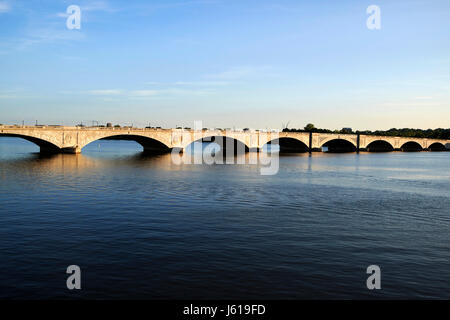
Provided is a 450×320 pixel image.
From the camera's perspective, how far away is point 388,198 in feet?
129

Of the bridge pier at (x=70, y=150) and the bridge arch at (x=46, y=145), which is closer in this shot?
the bridge arch at (x=46, y=145)

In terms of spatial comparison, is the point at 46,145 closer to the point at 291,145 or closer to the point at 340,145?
the point at 291,145

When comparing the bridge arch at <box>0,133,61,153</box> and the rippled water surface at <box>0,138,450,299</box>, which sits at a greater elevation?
the bridge arch at <box>0,133,61,153</box>

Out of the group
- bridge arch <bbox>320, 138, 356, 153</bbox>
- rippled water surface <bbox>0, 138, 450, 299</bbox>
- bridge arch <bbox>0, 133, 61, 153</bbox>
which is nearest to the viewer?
rippled water surface <bbox>0, 138, 450, 299</bbox>

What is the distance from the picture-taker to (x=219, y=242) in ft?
70.4

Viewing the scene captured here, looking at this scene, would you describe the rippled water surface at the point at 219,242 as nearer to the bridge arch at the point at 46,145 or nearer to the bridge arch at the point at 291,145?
the bridge arch at the point at 46,145

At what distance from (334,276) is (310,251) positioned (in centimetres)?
343

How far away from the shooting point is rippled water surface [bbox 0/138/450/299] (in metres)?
15.4

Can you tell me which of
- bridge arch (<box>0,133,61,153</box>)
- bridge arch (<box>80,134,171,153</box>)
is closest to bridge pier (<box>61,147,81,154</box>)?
bridge arch (<box>0,133,61,153</box>)

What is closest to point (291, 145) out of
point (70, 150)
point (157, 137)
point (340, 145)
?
point (340, 145)

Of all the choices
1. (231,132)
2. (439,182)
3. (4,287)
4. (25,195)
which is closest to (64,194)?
Result: (25,195)

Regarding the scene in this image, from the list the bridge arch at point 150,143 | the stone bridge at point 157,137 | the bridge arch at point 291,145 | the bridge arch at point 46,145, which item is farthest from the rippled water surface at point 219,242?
the bridge arch at point 291,145

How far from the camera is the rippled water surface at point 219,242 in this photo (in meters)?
15.4

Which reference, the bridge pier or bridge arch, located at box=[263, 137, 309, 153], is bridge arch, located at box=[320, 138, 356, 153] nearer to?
bridge arch, located at box=[263, 137, 309, 153]
